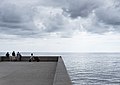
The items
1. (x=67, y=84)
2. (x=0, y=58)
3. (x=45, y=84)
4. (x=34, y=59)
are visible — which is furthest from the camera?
(x=0, y=58)

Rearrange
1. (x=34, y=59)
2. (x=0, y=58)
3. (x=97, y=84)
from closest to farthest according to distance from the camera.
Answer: (x=34, y=59), (x=0, y=58), (x=97, y=84)

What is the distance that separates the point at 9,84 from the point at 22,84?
1.97 ft

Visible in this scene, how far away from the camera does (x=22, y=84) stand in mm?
12039

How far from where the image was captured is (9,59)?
3722 centimetres

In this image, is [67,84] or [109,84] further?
[109,84]

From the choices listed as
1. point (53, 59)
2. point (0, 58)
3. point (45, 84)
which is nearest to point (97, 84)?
point (53, 59)

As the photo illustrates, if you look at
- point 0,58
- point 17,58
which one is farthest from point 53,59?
point 0,58

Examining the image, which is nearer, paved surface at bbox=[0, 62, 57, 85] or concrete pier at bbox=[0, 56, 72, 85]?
concrete pier at bbox=[0, 56, 72, 85]

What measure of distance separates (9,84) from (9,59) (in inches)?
1004

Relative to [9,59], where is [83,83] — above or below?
below

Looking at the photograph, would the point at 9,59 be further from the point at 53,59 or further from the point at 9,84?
the point at 9,84

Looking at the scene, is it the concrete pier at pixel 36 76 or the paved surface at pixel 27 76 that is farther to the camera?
the paved surface at pixel 27 76

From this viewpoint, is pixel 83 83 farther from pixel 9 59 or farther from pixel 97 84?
pixel 9 59

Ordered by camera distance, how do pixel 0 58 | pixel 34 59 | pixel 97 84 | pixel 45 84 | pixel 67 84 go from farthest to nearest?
pixel 97 84
pixel 0 58
pixel 34 59
pixel 45 84
pixel 67 84
